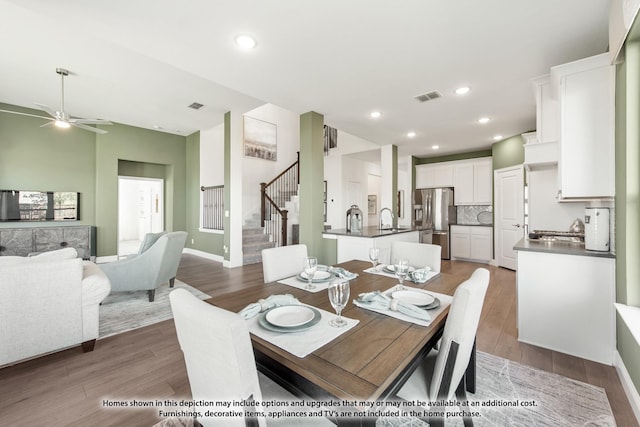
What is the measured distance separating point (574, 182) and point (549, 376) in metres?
1.53

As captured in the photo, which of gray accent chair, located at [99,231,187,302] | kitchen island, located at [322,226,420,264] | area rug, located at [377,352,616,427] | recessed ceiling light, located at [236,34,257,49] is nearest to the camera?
area rug, located at [377,352,616,427]

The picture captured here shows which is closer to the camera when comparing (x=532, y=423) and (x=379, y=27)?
(x=532, y=423)

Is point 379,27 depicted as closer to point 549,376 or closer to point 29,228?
point 549,376

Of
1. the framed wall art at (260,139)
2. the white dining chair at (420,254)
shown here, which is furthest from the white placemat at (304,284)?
the framed wall art at (260,139)

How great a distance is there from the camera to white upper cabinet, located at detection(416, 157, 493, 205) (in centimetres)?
597

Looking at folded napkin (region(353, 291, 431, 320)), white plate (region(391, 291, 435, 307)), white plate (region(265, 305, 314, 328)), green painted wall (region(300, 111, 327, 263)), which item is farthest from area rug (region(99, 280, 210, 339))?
white plate (region(391, 291, 435, 307))

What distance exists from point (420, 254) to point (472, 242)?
4.80 m

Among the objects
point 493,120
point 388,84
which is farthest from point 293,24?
point 493,120

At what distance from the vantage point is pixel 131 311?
301 centimetres

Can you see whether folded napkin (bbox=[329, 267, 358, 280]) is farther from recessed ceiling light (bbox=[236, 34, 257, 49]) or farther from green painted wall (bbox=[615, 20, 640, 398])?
recessed ceiling light (bbox=[236, 34, 257, 49])

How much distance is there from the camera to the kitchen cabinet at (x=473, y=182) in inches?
234

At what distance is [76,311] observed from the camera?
2.10 metres

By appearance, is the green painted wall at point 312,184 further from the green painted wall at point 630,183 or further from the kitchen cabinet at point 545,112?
the green painted wall at point 630,183

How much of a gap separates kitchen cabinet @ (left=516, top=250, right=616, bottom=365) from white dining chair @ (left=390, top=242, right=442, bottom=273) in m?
0.96
